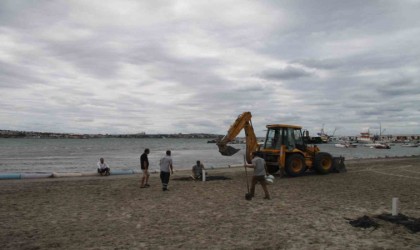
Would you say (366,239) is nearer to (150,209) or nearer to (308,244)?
(308,244)

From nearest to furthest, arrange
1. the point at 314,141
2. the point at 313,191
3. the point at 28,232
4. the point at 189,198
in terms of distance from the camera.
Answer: the point at 28,232 → the point at 189,198 → the point at 313,191 → the point at 314,141

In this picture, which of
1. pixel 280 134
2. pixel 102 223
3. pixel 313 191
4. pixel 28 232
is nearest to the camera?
pixel 28 232

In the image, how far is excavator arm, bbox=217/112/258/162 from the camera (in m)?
20.1

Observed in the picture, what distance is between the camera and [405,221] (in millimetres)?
9312

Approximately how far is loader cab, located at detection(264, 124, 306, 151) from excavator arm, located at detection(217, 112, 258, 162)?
2.85 ft

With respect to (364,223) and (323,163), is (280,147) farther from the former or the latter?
(364,223)

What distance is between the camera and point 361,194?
14656mm

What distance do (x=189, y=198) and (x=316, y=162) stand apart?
1071 cm

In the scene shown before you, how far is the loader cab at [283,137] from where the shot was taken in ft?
67.3

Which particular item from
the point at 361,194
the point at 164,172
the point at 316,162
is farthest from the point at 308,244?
the point at 316,162

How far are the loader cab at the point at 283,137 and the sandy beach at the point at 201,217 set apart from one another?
3.65 meters

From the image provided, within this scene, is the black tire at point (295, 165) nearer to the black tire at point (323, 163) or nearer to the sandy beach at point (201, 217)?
the black tire at point (323, 163)

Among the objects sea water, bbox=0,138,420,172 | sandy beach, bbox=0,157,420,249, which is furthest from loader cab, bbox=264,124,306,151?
sea water, bbox=0,138,420,172

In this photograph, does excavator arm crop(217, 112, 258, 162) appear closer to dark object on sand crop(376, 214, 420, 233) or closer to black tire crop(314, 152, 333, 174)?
black tire crop(314, 152, 333, 174)
